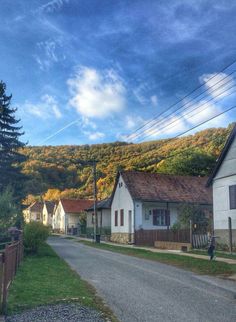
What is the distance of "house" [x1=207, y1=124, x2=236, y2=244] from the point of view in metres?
26.8

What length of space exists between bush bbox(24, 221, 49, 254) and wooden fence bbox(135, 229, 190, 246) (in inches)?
489

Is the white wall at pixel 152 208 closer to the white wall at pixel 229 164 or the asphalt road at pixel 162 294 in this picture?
the white wall at pixel 229 164

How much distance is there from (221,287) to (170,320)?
5.18m

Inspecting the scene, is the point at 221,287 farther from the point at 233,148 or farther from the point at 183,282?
the point at 233,148

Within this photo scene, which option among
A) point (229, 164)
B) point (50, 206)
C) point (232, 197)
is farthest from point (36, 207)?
point (232, 197)

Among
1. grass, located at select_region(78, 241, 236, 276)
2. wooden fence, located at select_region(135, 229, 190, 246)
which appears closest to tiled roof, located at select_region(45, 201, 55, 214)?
wooden fence, located at select_region(135, 229, 190, 246)

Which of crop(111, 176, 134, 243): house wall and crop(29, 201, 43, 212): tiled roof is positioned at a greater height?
crop(29, 201, 43, 212): tiled roof

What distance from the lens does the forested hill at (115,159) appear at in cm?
3978

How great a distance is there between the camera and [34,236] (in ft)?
76.3

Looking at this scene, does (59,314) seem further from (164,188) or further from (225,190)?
(164,188)

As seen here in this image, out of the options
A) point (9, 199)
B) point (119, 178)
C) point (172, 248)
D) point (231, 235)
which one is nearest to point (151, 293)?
point (9, 199)

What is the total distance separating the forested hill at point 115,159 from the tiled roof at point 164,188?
1563mm

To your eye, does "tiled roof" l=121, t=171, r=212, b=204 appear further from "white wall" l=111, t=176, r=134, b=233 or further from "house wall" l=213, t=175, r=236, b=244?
"house wall" l=213, t=175, r=236, b=244

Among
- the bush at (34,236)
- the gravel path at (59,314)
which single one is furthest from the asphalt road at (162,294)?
the bush at (34,236)
